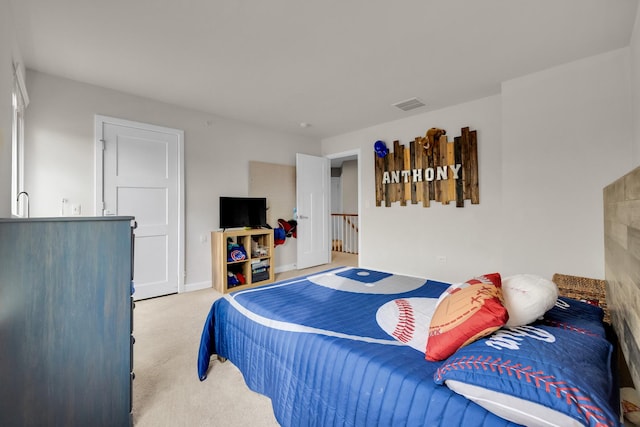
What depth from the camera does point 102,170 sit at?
322cm

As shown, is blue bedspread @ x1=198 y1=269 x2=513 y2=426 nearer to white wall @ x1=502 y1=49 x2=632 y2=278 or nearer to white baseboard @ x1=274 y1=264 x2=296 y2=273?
white wall @ x1=502 y1=49 x2=632 y2=278

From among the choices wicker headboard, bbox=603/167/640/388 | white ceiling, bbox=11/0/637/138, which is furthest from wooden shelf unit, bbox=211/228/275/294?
wicker headboard, bbox=603/167/640/388

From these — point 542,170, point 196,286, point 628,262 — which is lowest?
point 196,286

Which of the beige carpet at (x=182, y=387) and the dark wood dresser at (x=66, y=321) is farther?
the beige carpet at (x=182, y=387)

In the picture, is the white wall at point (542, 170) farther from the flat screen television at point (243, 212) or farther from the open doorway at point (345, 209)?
the flat screen television at point (243, 212)

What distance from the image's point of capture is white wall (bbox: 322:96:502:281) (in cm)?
351

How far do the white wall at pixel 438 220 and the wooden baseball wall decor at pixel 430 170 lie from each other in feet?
0.30

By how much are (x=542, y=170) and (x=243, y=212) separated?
3708mm

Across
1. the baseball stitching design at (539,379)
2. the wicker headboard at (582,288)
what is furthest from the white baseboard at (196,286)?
the wicker headboard at (582,288)

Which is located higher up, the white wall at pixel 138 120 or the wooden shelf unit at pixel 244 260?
the white wall at pixel 138 120

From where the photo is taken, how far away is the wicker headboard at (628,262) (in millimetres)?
838

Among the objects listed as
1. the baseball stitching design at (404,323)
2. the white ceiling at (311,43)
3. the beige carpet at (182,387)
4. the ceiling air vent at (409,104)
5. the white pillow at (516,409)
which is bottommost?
the beige carpet at (182,387)

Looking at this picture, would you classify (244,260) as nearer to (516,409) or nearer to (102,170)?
(102,170)

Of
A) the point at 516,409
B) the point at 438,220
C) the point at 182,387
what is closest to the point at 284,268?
the point at 438,220
